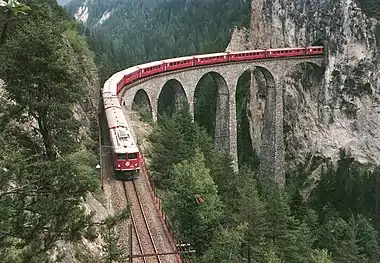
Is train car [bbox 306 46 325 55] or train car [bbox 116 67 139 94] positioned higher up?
train car [bbox 306 46 325 55]

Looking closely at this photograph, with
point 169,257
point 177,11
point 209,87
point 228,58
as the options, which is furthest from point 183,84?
point 177,11

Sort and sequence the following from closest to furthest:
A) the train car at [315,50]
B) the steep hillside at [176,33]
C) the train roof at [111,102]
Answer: the train roof at [111,102] < the train car at [315,50] < the steep hillside at [176,33]

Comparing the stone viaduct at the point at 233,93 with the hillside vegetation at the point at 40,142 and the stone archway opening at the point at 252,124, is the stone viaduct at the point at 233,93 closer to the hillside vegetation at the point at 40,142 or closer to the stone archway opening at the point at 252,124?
the stone archway opening at the point at 252,124

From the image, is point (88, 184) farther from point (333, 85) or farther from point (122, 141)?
point (333, 85)

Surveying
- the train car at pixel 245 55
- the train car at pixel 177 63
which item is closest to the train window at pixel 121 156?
the train car at pixel 177 63

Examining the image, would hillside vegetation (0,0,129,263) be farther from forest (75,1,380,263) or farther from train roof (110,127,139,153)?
forest (75,1,380,263)

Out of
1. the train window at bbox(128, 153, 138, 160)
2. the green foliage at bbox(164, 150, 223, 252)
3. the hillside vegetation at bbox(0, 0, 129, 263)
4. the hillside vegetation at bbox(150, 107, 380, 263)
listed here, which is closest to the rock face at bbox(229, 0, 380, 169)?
the hillside vegetation at bbox(150, 107, 380, 263)

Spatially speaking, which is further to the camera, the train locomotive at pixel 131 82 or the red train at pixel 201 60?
the red train at pixel 201 60
